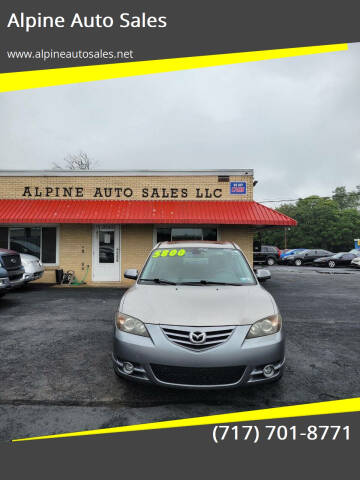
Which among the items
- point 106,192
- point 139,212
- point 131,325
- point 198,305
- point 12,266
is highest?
point 106,192

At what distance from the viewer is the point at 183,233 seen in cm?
1234

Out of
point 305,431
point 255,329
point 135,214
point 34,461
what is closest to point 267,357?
point 255,329

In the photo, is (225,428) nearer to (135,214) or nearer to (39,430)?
(39,430)

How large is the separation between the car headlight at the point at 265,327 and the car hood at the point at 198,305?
0.05 metres

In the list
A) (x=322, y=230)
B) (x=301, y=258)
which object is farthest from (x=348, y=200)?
(x=301, y=258)

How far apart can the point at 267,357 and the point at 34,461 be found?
2141mm

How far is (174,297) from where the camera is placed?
3230 mm

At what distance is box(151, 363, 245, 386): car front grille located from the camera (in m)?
2.62

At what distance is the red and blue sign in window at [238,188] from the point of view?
12.1m

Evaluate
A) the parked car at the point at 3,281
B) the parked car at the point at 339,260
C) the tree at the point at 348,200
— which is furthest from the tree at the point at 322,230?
the parked car at the point at 3,281

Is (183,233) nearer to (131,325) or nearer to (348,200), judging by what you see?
(131,325)

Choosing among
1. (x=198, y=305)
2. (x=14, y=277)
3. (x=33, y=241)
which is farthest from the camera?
(x=33, y=241)

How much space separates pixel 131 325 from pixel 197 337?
0.73 metres

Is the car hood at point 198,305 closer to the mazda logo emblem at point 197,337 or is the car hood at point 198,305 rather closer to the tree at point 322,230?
the mazda logo emblem at point 197,337
